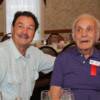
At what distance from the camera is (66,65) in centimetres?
215

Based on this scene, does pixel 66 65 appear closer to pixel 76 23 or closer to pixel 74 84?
pixel 74 84

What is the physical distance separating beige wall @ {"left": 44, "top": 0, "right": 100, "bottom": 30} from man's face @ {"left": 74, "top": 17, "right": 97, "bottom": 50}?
613cm

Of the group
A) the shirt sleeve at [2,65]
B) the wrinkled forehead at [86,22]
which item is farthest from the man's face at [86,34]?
the shirt sleeve at [2,65]

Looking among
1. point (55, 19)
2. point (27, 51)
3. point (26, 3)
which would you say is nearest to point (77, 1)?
point (55, 19)

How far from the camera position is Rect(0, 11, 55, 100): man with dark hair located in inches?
83.0

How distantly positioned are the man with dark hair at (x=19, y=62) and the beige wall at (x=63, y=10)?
19.8 feet

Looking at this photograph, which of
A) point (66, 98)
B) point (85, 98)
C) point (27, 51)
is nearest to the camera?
point (66, 98)

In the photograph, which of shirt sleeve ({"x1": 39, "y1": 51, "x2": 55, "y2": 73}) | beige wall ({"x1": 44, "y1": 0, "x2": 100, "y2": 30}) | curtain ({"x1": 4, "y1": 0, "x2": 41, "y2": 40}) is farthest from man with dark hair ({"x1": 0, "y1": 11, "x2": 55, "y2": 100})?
beige wall ({"x1": 44, "y1": 0, "x2": 100, "y2": 30})

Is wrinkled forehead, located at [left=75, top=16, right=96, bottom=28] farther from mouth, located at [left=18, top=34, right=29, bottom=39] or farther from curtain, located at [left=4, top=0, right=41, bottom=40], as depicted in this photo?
curtain, located at [left=4, top=0, right=41, bottom=40]

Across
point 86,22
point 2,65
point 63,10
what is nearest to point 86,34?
point 86,22

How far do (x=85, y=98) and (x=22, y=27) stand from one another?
0.67 m

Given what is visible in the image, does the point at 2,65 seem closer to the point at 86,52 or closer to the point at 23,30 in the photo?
the point at 23,30

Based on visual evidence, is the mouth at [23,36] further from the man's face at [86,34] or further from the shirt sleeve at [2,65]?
the man's face at [86,34]

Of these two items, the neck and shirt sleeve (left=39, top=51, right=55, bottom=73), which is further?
shirt sleeve (left=39, top=51, right=55, bottom=73)
